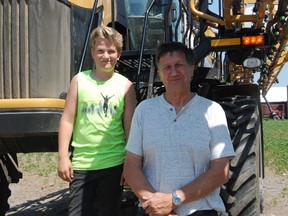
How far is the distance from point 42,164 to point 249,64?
5.96m

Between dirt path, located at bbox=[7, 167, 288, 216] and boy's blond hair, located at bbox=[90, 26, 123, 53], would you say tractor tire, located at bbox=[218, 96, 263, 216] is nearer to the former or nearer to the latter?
boy's blond hair, located at bbox=[90, 26, 123, 53]

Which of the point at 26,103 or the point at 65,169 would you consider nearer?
the point at 65,169

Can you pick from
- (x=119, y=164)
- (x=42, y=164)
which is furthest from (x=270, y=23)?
(x=42, y=164)

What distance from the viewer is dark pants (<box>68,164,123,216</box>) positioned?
2.91m

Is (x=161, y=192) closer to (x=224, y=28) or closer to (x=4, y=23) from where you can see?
(x=4, y=23)

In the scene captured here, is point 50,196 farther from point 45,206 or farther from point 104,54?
point 104,54

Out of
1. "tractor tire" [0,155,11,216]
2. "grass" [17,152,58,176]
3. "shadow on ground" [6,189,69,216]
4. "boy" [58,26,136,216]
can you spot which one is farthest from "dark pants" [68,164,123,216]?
"grass" [17,152,58,176]

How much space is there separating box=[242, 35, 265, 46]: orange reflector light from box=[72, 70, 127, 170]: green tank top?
175 cm

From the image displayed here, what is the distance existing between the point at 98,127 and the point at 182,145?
2.57 feet

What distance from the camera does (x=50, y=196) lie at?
22.7ft

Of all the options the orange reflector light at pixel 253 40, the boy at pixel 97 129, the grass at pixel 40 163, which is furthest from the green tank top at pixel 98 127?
the grass at pixel 40 163

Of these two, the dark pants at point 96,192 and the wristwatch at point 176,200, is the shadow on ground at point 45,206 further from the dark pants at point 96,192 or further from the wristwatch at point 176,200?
the wristwatch at point 176,200

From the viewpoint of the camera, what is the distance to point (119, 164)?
2.94 meters

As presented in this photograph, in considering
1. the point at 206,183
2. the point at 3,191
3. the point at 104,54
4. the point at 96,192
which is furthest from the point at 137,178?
the point at 3,191
